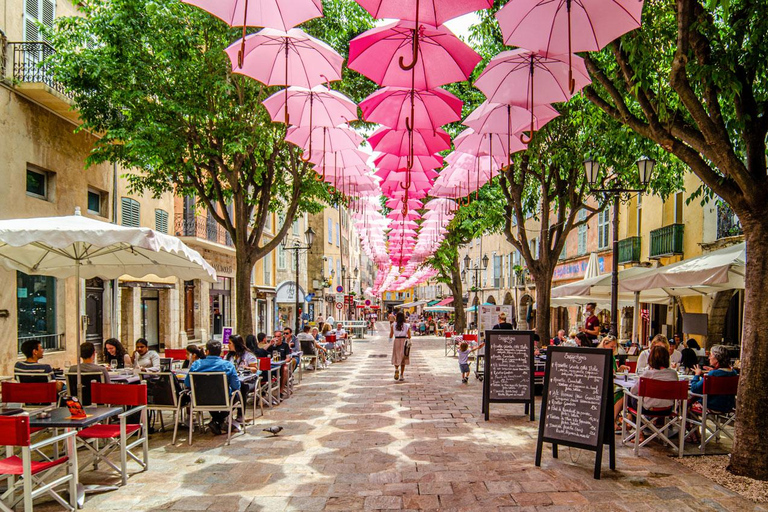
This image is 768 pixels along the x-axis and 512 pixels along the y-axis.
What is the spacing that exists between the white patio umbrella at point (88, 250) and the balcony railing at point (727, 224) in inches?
521

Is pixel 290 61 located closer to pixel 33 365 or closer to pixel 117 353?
pixel 33 365

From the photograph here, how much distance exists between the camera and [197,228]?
22.8 meters

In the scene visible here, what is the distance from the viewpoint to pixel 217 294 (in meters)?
27.0

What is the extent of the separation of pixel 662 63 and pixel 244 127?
8.53 meters

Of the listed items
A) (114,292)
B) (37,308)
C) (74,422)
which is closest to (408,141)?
(74,422)

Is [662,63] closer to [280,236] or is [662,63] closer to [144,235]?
[144,235]

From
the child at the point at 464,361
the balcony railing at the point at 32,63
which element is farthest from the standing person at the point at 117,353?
the child at the point at 464,361

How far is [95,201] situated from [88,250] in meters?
9.44

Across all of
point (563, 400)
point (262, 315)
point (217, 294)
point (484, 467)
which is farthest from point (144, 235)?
point (262, 315)

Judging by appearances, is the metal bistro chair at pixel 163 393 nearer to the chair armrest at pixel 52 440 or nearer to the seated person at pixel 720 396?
the chair armrest at pixel 52 440

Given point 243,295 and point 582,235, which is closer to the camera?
point 243,295

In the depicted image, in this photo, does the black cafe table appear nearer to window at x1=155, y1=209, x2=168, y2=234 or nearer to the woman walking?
the woman walking

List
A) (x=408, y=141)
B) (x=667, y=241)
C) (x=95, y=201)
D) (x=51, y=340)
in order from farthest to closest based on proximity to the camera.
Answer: (x=667, y=241) → (x=95, y=201) → (x=51, y=340) → (x=408, y=141)

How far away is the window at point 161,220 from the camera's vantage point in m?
20.5
